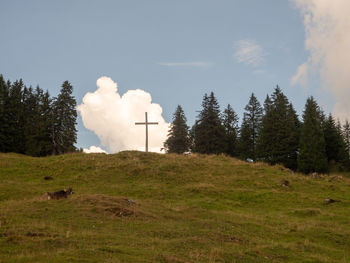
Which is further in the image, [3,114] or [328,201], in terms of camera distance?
[3,114]

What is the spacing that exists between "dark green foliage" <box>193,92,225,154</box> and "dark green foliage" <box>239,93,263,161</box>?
4.88 meters

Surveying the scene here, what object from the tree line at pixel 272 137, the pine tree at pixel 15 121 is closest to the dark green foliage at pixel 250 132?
the tree line at pixel 272 137

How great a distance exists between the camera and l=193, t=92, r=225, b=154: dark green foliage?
6475cm

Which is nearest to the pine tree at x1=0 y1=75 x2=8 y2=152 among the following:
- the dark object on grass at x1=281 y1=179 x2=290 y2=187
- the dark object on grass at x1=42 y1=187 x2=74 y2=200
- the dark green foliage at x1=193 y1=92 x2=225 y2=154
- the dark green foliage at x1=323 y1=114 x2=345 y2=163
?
the dark green foliage at x1=193 y1=92 x2=225 y2=154

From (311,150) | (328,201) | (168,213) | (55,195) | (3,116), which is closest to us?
(168,213)

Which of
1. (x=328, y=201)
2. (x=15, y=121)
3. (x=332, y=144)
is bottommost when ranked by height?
(x=328, y=201)

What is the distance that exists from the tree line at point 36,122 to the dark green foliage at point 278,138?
36078mm

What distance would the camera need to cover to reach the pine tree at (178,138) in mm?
74375

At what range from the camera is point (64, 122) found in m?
60.5

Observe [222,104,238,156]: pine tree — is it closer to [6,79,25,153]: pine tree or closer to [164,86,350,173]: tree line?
[164,86,350,173]: tree line

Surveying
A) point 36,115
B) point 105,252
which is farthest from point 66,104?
point 105,252

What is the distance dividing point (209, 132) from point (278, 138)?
42.9 feet

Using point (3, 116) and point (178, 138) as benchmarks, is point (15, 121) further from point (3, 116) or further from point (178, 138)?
point (178, 138)

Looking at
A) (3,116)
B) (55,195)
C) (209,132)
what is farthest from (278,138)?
(3,116)
